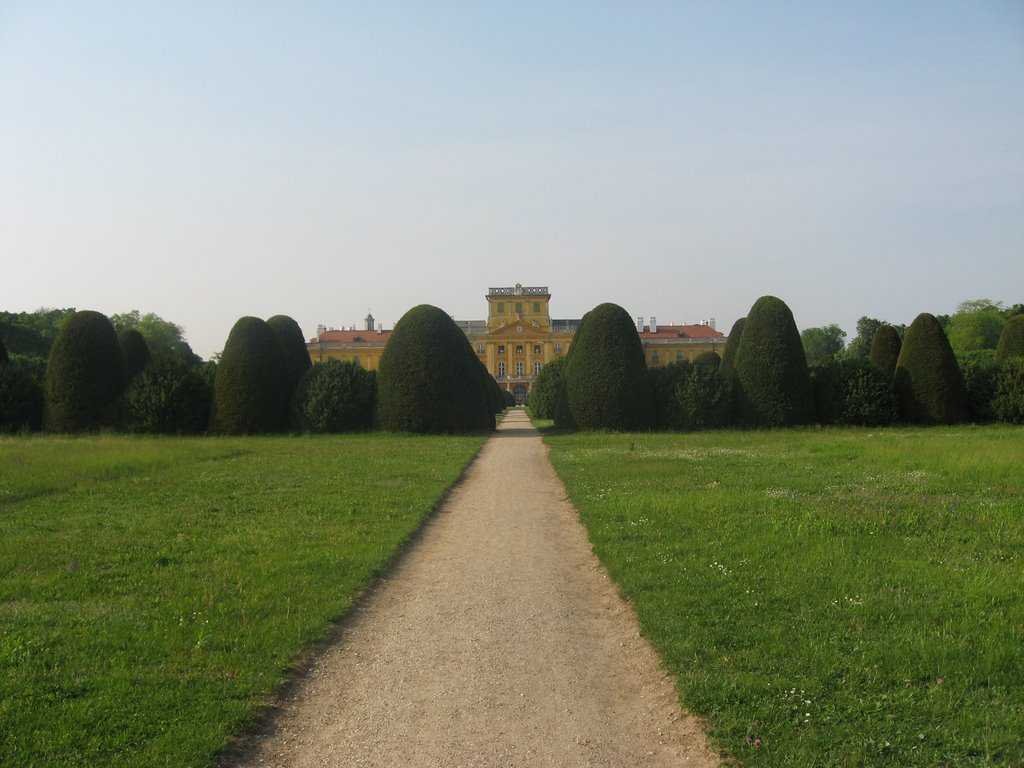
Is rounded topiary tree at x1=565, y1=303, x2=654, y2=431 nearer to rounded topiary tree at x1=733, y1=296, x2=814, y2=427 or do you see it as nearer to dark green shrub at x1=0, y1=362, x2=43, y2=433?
rounded topiary tree at x1=733, y1=296, x2=814, y2=427

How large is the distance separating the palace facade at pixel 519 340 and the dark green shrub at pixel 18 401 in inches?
2599

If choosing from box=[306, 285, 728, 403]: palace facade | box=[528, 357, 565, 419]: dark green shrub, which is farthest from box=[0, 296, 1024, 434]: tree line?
box=[306, 285, 728, 403]: palace facade

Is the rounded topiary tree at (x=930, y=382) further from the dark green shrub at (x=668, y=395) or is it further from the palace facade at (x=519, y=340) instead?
the palace facade at (x=519, y=340)

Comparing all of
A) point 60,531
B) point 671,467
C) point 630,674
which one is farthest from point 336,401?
point 630,674

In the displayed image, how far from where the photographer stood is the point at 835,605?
22.3ft

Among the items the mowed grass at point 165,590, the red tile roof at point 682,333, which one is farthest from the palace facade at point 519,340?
the mowed grass at point 165,590

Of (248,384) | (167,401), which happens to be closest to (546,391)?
(248,384)

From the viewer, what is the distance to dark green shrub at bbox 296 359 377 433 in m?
31.0

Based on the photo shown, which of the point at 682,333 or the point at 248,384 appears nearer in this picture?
the point at 248,384

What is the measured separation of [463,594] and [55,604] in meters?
3.65

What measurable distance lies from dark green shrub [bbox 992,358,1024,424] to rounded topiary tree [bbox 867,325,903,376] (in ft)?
19.3

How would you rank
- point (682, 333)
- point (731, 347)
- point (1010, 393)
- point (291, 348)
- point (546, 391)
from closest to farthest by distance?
point (1010, 393), point (291, 348), point (731, 347), point (546, 391), point (682, 333)

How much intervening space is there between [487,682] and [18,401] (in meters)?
32.1

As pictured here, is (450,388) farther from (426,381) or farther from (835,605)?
(835,605)
